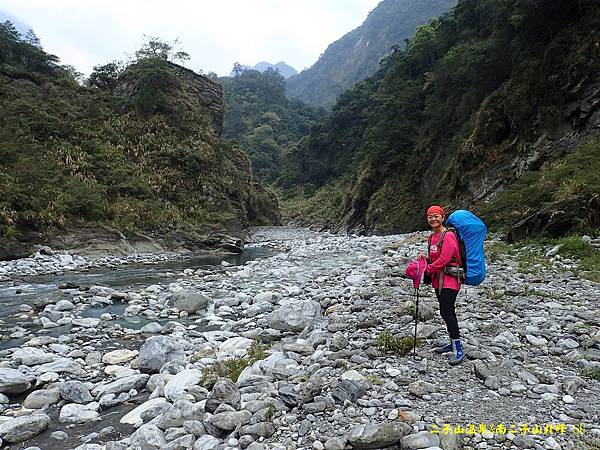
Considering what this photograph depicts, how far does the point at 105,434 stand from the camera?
364 cm

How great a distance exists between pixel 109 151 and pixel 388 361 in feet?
92.1

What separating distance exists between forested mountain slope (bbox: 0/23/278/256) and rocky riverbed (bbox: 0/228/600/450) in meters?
13.2

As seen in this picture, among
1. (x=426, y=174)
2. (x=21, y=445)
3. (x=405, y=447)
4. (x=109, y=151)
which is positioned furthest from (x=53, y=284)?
(x=426, y=174)

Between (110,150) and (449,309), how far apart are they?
28.5 meters

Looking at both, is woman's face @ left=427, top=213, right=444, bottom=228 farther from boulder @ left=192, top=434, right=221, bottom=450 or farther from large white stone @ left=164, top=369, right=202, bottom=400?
large white stone @ left=164, top=369, right=202, bottom=400

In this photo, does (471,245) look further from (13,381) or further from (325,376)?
(13,381)

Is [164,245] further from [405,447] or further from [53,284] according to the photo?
[405,447]

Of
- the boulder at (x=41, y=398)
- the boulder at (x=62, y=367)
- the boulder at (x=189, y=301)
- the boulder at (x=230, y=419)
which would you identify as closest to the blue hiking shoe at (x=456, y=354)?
the boulder at (x=230, y=419)

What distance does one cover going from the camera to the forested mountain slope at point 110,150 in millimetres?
18922

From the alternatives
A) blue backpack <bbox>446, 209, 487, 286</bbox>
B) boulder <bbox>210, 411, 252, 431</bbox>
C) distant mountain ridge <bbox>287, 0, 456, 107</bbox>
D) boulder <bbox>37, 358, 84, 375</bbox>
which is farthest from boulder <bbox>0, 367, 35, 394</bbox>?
distant mountain ridge <bbox>287, 0, 456, 107</bbox>

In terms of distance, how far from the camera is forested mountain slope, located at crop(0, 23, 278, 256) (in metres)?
18.9

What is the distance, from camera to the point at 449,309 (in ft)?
13.3

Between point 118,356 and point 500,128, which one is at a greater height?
point 500,128

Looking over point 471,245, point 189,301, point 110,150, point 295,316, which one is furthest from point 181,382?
point 110,150
